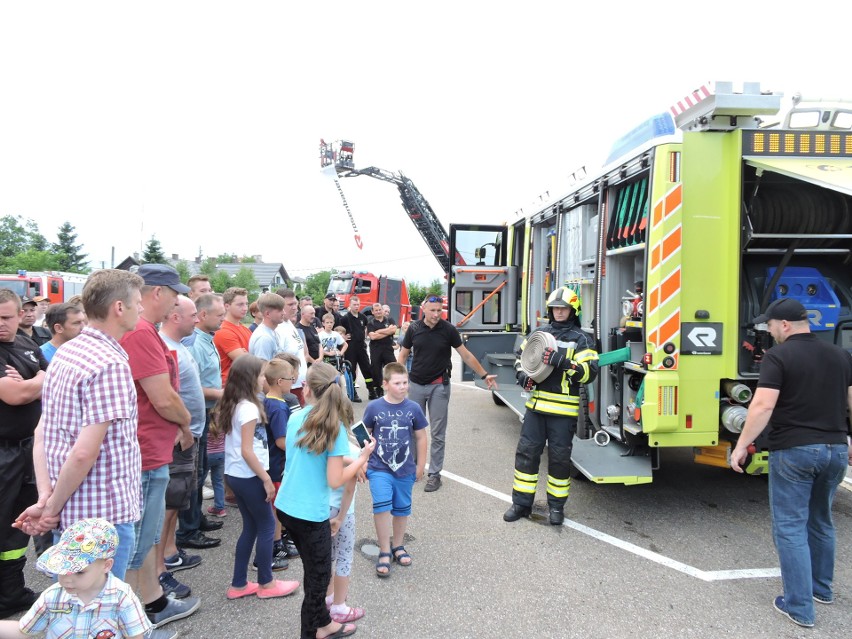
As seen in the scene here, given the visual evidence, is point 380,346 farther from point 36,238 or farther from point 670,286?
point 36,238

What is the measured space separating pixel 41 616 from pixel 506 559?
273 cm

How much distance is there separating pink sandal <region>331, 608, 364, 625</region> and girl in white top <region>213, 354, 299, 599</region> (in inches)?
18.0

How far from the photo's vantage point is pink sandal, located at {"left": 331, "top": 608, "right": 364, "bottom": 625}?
9.83 feet

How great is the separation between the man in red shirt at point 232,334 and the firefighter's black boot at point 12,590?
1770 mm

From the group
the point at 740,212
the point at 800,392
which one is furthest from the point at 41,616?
the point at 740,212

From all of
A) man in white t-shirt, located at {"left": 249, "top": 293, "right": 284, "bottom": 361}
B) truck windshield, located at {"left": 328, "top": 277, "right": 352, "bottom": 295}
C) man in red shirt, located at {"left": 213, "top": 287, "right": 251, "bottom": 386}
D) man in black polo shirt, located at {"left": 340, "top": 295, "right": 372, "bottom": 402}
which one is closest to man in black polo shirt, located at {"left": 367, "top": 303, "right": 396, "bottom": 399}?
man in black polo shirt, located at {"left": 340, "top": 295, "right": 372, "bottom": 402}

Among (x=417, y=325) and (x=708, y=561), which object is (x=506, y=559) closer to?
(x=708, y=561)

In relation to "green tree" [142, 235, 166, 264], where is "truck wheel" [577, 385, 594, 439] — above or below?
below

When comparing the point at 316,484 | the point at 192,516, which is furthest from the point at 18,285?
the point at 316,484

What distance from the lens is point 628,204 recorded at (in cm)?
474

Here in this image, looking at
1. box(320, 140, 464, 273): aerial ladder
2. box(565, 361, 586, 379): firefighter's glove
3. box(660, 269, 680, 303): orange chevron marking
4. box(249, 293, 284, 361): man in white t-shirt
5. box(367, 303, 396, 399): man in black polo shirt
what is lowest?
box(367, 303, 396, 399): man in black polo shirt

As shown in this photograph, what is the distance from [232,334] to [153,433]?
1.90 meters

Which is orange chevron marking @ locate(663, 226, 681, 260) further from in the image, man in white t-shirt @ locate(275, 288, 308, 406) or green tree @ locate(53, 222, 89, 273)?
green tree @ locate(53, 222, 89, 273)

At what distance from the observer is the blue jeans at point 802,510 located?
120 inches
